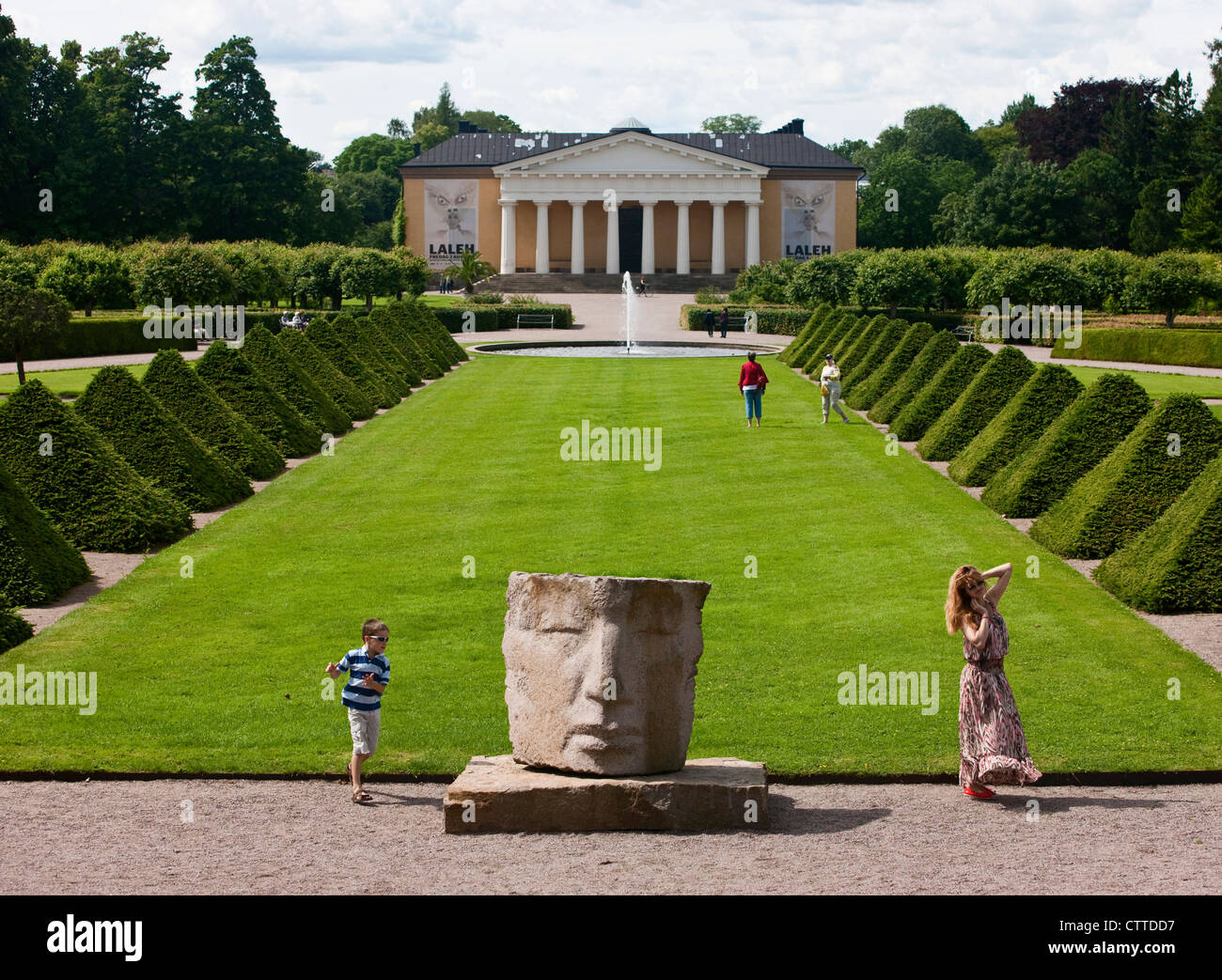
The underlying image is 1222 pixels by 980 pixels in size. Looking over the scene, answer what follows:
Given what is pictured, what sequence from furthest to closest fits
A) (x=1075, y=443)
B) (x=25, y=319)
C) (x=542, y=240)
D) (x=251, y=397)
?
(x=542, y=240)
(x=25, y=319)
(x=251, y=397)
(x=1075, y=443)

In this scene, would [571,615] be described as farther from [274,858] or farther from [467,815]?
[274,858]

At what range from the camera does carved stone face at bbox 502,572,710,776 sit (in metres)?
10.0

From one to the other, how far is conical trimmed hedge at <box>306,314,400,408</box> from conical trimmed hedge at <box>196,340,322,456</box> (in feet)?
23.4

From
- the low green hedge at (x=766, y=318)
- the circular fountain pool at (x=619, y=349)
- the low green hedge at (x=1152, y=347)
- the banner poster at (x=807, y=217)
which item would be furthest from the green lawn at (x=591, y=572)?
the banner poster at (x=807, y=217)

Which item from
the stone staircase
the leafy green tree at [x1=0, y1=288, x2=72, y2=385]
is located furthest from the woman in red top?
the stone staircase

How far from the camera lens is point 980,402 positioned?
2683 cm

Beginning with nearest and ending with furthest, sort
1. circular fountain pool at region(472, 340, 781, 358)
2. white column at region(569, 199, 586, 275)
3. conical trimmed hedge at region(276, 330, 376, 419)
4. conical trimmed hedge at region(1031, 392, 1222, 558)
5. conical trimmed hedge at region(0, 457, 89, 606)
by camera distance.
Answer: conical trimmed hedge at region(0, 457, 89, 606) → conical trimmed hedge at region(1031, 392, 1222, 558) → conical trimmed hedge at region(276, 330, 376, 419) → circular fountain pool at region(472, 340, 781, 358) → white column at region(569, 199, 586, 275)

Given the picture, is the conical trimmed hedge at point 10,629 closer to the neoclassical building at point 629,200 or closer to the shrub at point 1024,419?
the shrub at point 1024,419

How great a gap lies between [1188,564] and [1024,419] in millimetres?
7580

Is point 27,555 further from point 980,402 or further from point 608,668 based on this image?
point 980,402

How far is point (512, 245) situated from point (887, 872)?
105 metres

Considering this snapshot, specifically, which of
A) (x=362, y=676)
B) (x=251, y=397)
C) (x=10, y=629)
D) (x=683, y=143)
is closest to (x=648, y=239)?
(x=683, y=143)

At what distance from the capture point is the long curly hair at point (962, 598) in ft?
35.6

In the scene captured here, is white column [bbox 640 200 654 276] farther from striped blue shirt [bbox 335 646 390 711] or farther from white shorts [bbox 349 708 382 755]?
white shorts [bbox 349 708 382 755]
